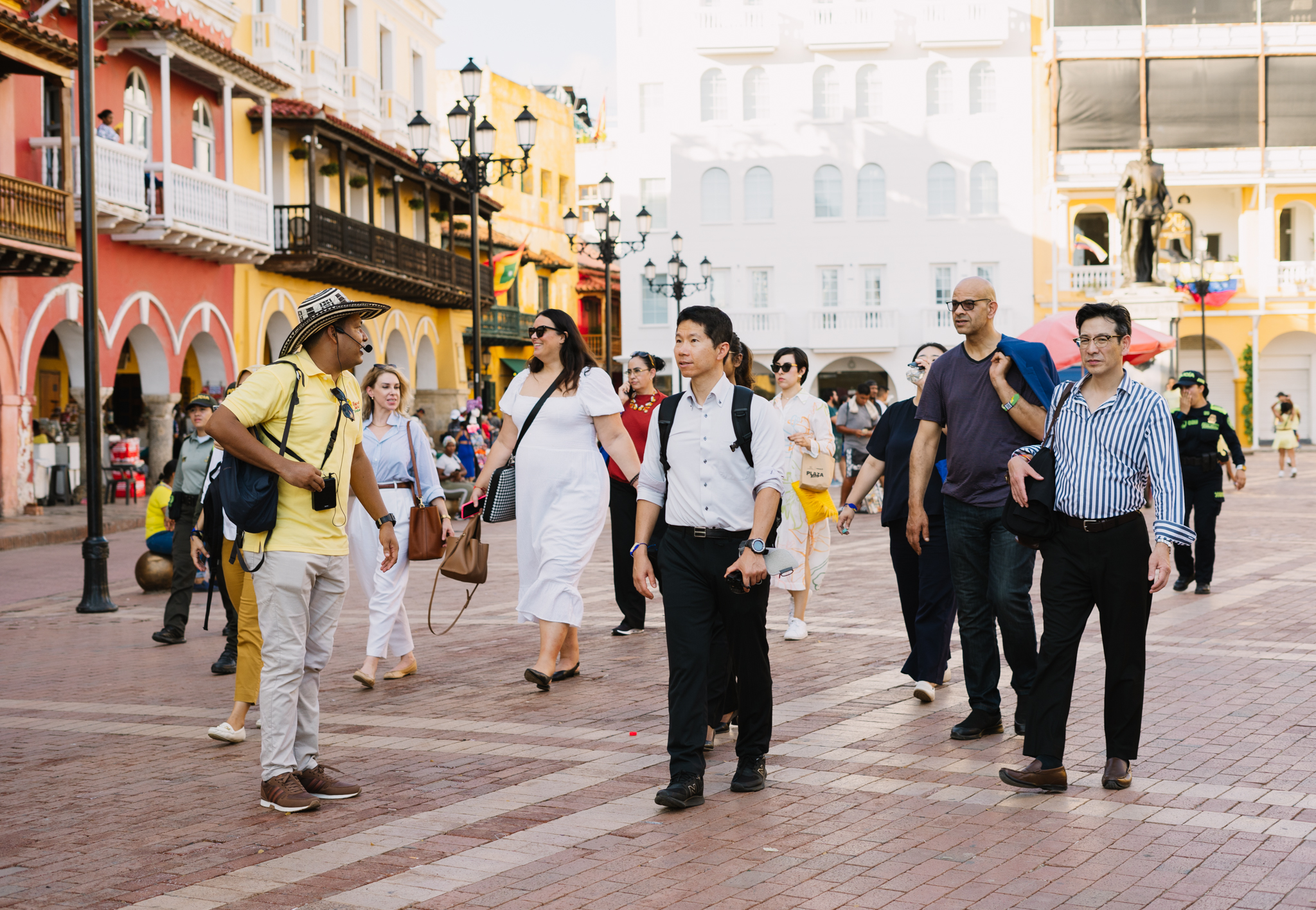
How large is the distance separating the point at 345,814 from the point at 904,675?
3828mm

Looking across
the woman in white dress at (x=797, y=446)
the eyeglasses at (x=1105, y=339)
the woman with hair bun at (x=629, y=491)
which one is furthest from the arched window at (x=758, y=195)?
the eyeglasses at (x=1105, y=339)

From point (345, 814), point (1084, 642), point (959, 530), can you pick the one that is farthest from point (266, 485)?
point (1084, 642)

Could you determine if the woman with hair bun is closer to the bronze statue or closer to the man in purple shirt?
the man in purple shirt

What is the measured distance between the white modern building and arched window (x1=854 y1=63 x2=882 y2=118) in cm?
5

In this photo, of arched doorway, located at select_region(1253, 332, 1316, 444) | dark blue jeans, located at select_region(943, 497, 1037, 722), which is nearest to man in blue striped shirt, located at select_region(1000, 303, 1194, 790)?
dark blue jeans, located at select_region(943, 497, 1037, 722)

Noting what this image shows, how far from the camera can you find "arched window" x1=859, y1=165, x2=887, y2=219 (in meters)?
49.0

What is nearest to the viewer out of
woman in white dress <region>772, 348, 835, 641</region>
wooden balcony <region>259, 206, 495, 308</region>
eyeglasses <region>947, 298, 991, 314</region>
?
eyeglasses <region>947, 298, 991, 314</region>

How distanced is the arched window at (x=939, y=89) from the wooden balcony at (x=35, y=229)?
3300cm

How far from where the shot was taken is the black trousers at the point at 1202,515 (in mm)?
12422

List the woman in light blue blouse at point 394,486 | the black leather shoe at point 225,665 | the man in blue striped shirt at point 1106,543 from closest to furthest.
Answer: the man in blue striped shirt at point 1106,543
the woman in light blue blouse at point 394,486
the black leather shoe at point 225,665

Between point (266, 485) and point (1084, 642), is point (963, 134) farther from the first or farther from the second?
point (266, 485)

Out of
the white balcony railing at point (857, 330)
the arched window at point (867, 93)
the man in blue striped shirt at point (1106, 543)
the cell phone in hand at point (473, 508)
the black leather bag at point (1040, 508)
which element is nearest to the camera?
the man in blue striped shirt at point (1106, 543)

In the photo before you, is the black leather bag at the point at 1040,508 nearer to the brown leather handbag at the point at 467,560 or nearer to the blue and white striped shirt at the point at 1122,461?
the blue and white striped shirt at the point at 1122,461

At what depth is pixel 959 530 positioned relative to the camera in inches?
268
